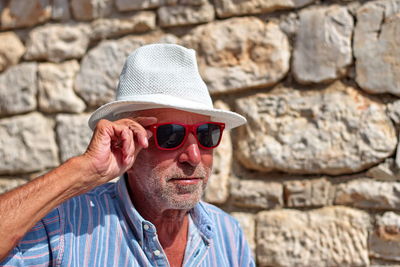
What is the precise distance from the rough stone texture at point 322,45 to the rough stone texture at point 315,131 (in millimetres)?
84

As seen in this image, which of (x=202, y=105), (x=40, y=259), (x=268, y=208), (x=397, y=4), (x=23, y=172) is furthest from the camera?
(x=23, y=172)

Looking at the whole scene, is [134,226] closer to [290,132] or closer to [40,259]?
[40,259]

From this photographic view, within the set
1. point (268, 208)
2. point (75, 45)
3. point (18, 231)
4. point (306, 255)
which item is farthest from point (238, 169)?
point (18, 231)

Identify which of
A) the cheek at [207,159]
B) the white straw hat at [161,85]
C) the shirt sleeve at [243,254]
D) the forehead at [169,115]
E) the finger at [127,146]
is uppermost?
the white straw hat at [161,85]

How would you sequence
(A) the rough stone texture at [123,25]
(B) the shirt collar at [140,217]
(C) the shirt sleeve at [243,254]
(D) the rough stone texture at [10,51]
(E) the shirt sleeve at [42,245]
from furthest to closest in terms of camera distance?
(D) the rough stone texture at [10,51]
(A) the rough stone texture at [123,25]
(C) the shirt sleeve at [243,254]
(B) the shirt collar at [140,217]
(E) the shirt sleeve at [42,245]

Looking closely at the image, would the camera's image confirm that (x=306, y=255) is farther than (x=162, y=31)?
No

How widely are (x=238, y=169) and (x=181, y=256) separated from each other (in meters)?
0.95

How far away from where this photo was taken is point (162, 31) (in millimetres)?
3029

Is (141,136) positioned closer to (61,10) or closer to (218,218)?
(218,218)

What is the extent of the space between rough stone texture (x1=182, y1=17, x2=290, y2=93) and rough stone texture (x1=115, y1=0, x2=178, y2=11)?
0.88ft

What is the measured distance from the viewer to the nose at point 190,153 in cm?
191

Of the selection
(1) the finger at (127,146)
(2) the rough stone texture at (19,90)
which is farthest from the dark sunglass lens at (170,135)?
(2) the rough stone texture at (19,90)

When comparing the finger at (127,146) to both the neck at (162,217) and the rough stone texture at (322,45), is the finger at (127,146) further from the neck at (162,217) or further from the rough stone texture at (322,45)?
the rough stone texture at (322,45)

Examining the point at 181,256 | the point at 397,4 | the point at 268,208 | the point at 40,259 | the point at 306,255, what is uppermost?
the point at 397,4
